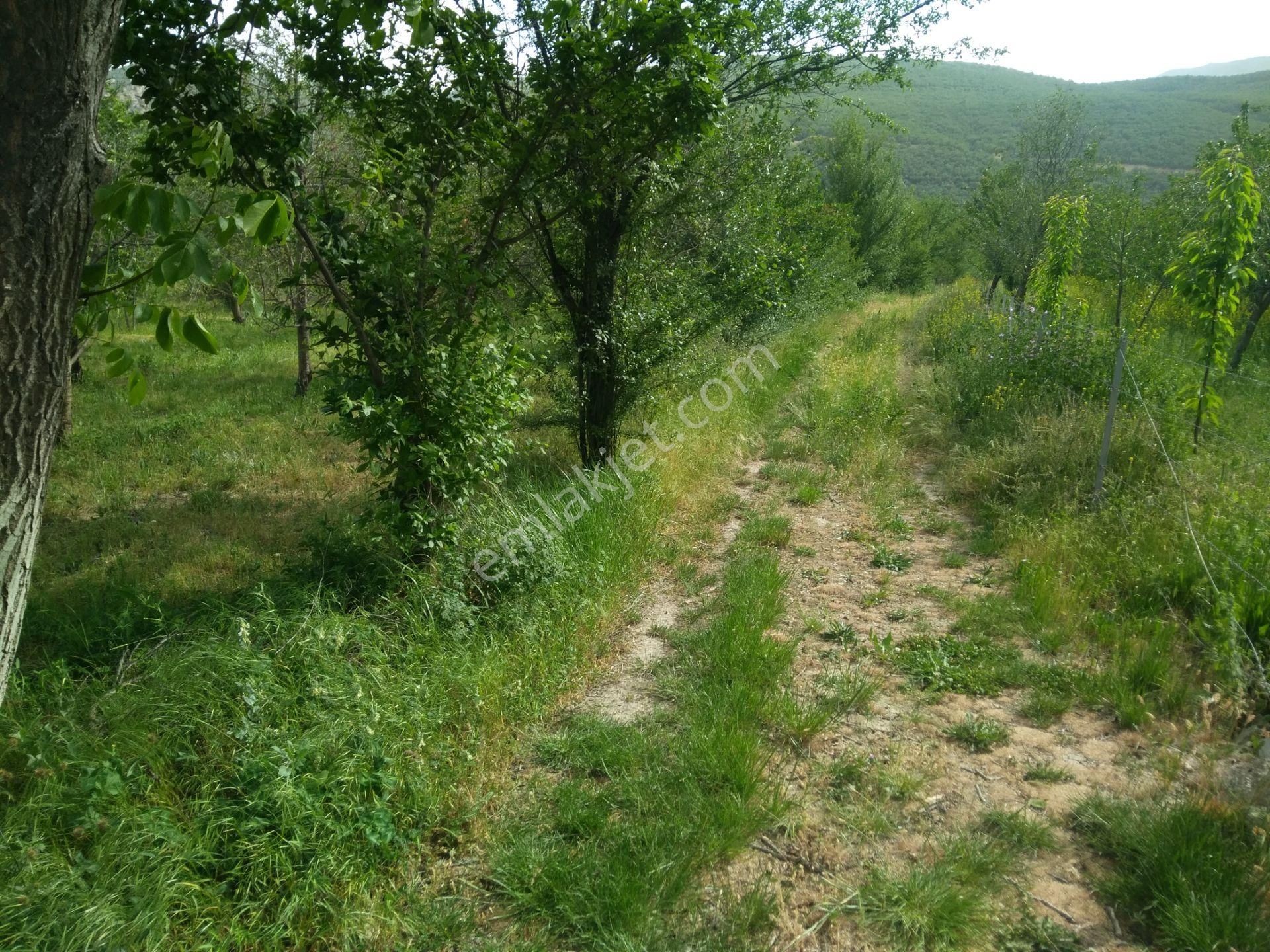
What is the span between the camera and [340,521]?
6.69 metres

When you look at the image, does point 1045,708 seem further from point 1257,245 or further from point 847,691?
point 1257,245

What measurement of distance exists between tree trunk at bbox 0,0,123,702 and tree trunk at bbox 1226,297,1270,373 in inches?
776

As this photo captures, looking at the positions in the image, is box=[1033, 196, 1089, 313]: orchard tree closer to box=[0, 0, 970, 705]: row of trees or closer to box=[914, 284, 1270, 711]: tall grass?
box=[914, 284, 1270, 711]: tall grass

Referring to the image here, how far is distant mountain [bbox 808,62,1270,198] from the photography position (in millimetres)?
69250

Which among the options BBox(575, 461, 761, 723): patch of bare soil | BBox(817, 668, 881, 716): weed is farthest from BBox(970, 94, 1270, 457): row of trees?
BBox(575, 461, 761, 723): patch of bare soil

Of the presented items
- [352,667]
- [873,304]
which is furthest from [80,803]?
[873,304]

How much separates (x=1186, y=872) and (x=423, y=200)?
5047mm

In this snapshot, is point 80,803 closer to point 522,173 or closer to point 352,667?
point 352,667

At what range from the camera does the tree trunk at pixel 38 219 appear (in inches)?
76.4

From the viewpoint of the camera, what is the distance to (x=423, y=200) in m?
4.89

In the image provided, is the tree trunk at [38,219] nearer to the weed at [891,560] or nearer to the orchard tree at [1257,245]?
the weed at [891,560]

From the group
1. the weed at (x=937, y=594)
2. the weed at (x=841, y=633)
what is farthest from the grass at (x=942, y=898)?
the weed at (x=937, y=594)

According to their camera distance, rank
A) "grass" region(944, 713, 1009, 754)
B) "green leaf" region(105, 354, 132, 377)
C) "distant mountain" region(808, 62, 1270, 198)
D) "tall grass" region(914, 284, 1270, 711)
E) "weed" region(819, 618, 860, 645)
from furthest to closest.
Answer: "distant mountain" region(808, 62, 1270, 198)
"weed" region(819, 618, 860, 645)
"tall grass" region(914, 284, 1270, 711)
"grass" region(944, 713, 1009, 754)
"green leaf" region(105, 354, 132, 377)

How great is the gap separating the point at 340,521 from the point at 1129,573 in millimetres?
6001
